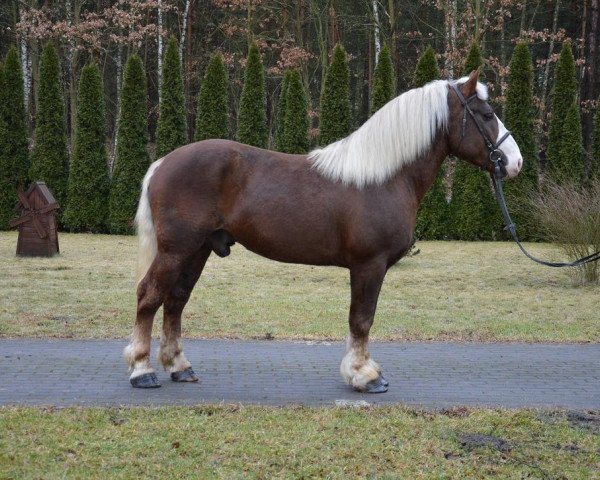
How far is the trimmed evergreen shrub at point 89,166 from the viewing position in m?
20.1

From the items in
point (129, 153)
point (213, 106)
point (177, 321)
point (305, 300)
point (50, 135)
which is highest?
point (213, 106)

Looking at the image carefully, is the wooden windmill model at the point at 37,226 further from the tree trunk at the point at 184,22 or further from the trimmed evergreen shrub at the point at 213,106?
the tree trunk at the point at 184,22

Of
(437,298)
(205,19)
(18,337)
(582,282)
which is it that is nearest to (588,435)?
(18,337)

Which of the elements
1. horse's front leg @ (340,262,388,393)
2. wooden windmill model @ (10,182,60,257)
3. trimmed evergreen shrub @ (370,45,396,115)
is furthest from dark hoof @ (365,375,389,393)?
trimmed evergreen shrub @ (370,45,396,115)

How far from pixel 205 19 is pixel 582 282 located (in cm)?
2181

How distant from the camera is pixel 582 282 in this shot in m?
12.2

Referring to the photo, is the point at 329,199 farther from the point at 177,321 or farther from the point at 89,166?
the point at 89,166

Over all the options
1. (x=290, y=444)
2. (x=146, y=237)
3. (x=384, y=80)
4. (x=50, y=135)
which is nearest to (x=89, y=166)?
(x=50, y=135)

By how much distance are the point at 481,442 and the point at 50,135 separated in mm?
17920

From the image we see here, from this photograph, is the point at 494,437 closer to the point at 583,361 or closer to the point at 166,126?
the point at 583,361

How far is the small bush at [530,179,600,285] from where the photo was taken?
38.6ft

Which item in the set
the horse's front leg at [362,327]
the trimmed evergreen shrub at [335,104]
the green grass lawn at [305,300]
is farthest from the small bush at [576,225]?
the trimmed evergreen shrub at [335,104]

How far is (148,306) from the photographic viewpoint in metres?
5.71

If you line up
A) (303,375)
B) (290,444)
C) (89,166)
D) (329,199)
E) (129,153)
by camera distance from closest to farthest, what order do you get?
(290,444) < (329,199) < (303,375) < (129,153) < (89,166)
